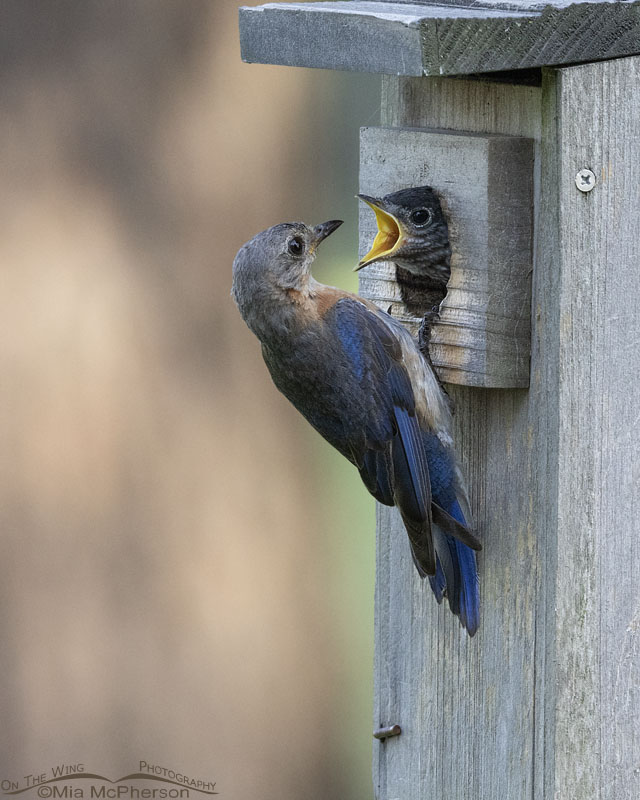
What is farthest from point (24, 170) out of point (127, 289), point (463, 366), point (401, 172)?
point (463, 366)

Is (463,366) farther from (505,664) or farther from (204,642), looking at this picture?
(204,642)

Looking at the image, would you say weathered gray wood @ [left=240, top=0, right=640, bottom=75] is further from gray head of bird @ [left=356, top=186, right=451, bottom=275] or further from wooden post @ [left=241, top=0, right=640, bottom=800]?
gray head of bird @ [left=356, top=186, right=451, bottom=275]

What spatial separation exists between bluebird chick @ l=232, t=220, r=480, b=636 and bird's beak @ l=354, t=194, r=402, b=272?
0.10 m

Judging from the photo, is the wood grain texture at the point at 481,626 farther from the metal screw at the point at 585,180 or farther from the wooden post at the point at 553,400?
the metal screw at the point at 585,180

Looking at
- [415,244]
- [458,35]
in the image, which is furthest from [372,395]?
[458,35]

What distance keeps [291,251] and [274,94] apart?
1031mm

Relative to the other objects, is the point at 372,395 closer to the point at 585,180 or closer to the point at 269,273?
the point at 269,273

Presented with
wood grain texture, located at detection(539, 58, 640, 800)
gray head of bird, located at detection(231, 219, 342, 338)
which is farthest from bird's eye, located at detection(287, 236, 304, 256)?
wood grain texture, located at detection(539, 58, 640, 800)

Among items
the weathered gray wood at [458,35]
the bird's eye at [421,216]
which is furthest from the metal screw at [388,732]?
the weathered gray wood at [458,35]

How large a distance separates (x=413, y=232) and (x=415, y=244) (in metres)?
0.04

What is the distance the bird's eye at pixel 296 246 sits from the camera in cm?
281

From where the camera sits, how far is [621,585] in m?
2.45

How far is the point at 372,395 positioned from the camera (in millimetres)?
2686

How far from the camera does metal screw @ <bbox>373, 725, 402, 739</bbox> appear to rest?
2.98m
